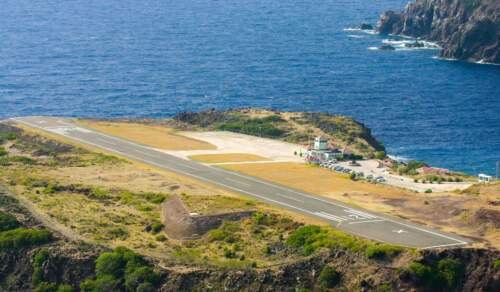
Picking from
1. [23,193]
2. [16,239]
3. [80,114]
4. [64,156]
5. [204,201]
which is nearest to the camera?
[16,239]

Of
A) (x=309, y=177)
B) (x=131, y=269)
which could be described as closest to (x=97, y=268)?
(x=131, y=269)

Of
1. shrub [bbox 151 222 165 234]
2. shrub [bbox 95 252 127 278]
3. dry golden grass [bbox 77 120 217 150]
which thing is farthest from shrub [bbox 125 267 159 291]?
dry golden grass [bbox 77 120 217 150]

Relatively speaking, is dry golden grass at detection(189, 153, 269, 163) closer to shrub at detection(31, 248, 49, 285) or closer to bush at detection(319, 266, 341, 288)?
shrub at detection(31, 248, 49, 285)

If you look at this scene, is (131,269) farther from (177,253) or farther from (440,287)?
(440,287)

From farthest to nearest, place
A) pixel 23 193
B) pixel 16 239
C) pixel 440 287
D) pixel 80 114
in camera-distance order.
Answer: pixel 80 114 < pixel 23 193 < pixel 16 239 < pixel 440 287

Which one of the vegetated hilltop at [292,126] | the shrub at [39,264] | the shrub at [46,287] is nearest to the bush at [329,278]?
the shrub at [46,287]

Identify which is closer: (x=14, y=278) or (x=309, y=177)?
(x=14, y=278)
